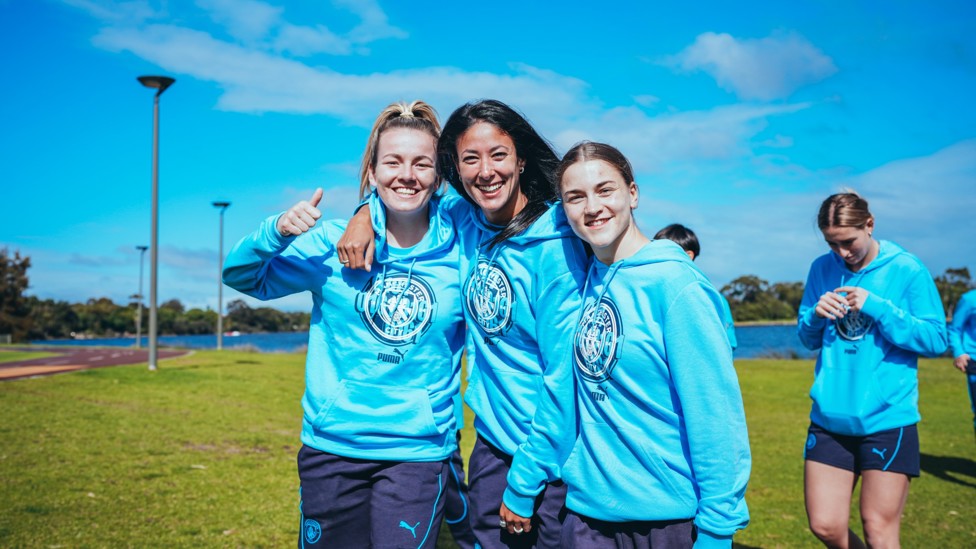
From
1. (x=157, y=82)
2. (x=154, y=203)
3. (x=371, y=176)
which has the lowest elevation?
(x=371, y=176)

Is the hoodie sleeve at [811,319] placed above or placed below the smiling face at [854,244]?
below

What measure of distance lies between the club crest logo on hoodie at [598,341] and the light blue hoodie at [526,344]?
76 mm

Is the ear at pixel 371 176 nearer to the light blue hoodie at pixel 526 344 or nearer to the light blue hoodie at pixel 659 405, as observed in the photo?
the light blue hoodie at pixel 526 344

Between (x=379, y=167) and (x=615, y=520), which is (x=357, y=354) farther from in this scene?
(x=615, y=520)

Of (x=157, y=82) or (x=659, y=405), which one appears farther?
(x=157, y=82)

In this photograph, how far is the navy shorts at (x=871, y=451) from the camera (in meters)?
3.76

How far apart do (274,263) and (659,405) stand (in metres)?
1.96

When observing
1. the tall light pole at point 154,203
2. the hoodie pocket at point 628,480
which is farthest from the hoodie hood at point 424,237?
the tall light pole at point 154,203

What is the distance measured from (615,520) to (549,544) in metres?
0.44

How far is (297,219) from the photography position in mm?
2986

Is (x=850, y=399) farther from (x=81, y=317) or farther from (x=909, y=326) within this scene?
(x=81, y=317)

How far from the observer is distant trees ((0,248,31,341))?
1975 inches

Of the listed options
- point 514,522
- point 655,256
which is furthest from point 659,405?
point 514,522

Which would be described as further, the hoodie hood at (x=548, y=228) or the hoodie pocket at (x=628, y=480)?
the hoodie hood at (x=548, y=228)
